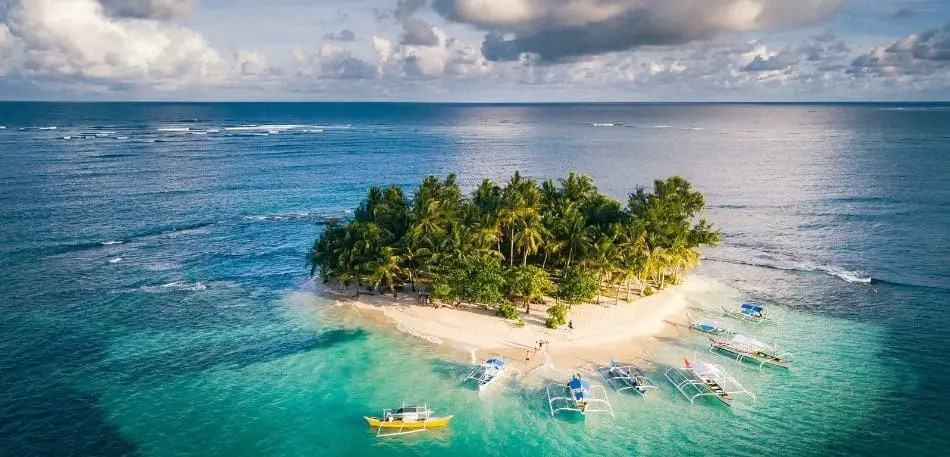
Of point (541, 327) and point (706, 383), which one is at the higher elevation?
point (541, 327)

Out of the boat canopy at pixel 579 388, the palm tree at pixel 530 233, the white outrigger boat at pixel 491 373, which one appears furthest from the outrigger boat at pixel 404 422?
the palm tree at pixel 530 233

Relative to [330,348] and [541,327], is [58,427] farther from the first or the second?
[541,327]

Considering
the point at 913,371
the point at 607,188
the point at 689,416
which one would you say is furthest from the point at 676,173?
the point at 689,416

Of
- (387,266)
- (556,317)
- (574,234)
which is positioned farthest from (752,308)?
(387,266)

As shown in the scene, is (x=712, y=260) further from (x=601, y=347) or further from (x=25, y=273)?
(x=25, y=273)

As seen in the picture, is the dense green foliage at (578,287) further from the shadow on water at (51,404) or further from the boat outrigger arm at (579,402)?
the shadow on water at (51,404)

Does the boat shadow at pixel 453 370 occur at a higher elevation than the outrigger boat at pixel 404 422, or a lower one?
higher
